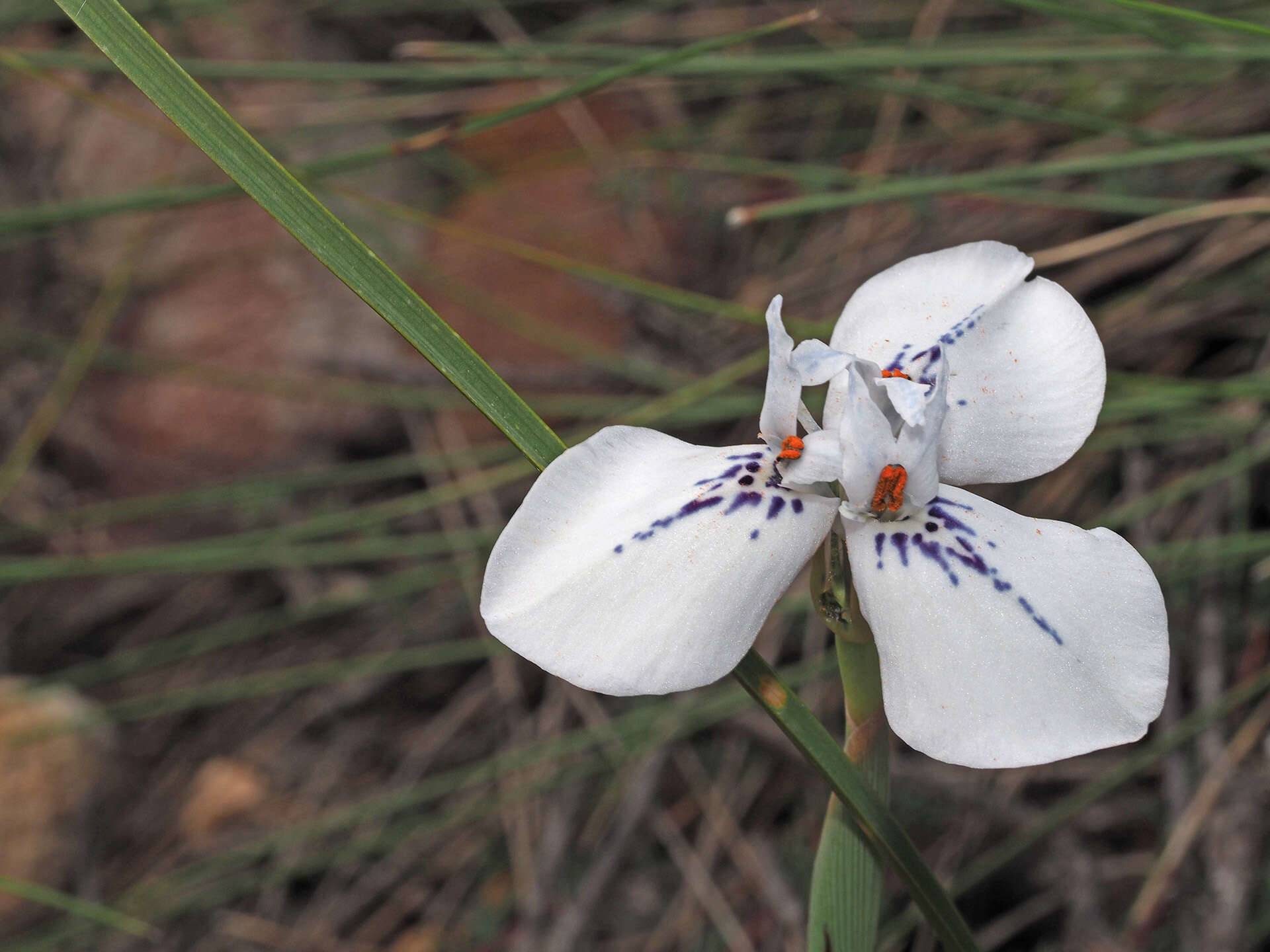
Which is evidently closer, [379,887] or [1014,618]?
[1014,618]

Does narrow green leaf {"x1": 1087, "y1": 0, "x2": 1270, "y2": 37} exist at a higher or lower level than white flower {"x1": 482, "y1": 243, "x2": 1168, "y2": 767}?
A: higher

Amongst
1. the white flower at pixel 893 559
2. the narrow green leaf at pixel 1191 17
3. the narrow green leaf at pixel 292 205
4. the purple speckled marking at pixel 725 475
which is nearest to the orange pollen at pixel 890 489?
the white flower at pixel 893 559

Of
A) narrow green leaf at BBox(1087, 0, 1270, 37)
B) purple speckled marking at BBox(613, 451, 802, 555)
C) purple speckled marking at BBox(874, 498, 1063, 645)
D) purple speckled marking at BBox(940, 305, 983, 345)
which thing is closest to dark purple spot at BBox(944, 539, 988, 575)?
purple speckled marking at BBox(874, 498, 1063, 645)

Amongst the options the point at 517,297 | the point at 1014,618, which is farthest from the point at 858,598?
the point at 517,297

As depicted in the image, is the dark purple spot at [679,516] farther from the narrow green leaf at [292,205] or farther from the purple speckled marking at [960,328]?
the purple speckled marking at [960,328]

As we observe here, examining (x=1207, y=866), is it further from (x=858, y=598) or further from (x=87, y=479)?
(x=87, y=479)

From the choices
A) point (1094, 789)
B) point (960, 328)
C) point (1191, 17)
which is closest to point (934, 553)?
point (960, 328)

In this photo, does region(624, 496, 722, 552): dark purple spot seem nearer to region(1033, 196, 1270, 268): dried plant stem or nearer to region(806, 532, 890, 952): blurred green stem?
region(806, 532, 890, 952): blurred green stem
